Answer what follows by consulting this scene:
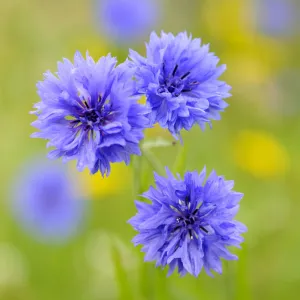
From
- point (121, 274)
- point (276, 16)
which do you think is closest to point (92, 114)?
point (121, 274)

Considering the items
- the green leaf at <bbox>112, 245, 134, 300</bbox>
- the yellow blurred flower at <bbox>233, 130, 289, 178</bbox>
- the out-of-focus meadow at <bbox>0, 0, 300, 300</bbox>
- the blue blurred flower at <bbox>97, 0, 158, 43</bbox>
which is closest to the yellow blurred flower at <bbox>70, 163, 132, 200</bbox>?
the out-of-focus meadow at <bbox>0, 0, 300, 300</bbox>

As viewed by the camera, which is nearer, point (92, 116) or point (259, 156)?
point (92, 116)

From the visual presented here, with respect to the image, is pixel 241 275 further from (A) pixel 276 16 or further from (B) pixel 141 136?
(A) pixel 276 16

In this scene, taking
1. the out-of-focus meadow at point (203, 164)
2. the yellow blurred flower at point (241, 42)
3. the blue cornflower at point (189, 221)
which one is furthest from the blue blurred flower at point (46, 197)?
the blue cornflower at point (189, 221)

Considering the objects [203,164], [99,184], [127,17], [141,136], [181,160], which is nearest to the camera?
[141,136]

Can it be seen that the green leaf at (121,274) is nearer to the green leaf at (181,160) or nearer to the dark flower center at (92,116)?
the green leaf at (181,160)

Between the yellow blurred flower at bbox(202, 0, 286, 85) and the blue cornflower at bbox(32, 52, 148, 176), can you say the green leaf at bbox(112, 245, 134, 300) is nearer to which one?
the blue cornflower at bbox(32, 52, 148, 176)
